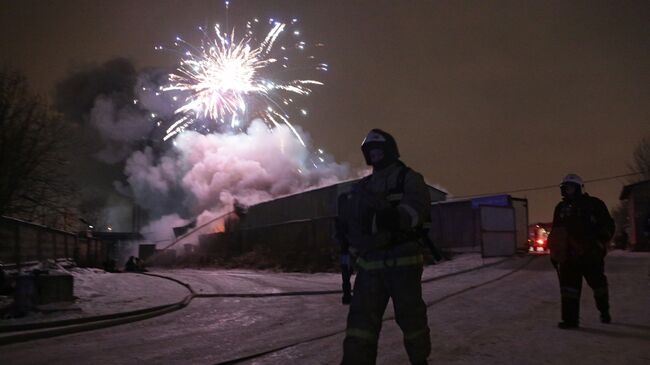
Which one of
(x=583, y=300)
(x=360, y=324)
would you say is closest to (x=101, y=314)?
(x=360, y=324)

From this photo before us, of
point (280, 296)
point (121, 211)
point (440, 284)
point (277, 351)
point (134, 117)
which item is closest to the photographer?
point (277, 351)

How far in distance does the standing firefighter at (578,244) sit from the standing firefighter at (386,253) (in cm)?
354

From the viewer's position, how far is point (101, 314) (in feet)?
28.4

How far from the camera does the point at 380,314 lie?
12.8 feet

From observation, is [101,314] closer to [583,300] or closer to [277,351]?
[277,351]

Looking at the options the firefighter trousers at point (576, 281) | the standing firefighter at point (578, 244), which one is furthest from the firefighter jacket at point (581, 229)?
the firefighter trousers at point (576, 281)

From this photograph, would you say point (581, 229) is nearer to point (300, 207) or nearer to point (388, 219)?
point (388, 219)

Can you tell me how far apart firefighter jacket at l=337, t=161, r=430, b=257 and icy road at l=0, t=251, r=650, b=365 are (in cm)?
170

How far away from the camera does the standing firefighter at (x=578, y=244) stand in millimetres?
6582

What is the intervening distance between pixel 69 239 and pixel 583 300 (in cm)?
2376

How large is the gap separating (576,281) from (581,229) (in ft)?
2.10

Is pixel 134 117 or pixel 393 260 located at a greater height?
pixel 134 117

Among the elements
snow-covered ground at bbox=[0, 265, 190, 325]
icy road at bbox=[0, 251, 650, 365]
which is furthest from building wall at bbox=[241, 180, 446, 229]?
icy road at bbox=[0, 251, 650, 365]

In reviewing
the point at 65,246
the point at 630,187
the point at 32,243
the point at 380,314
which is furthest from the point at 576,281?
the point at 630,187
